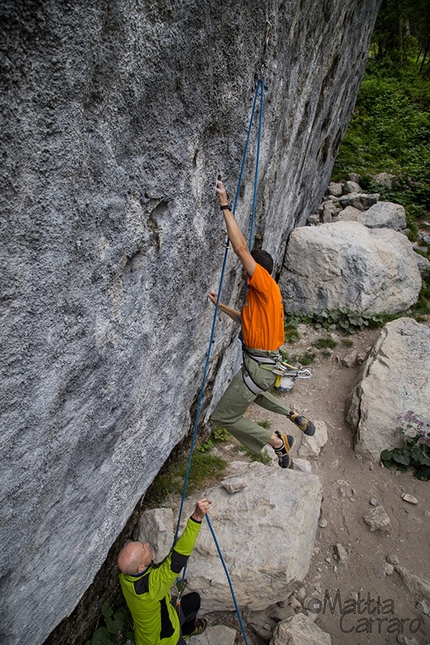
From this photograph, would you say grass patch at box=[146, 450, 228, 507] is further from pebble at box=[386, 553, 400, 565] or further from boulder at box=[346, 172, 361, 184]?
boulder at box=[346, 172, 361, 184]

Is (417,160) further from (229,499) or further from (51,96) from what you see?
(51,96)

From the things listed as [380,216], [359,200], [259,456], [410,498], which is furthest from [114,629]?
[359,200]

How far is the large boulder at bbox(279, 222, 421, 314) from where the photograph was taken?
9211 millimetres

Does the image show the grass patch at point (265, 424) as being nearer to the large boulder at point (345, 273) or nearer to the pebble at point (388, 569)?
the pebble at point (388, 569)

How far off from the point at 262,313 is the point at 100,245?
233cm

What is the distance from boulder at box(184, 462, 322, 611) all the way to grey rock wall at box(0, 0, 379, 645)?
1.11m

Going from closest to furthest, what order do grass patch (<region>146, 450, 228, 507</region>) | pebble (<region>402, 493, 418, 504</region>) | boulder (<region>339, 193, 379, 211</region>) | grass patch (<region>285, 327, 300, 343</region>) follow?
grass patch (<region>146, 450, 228, 507</region>)
pebble (<region>402, 493, 418, 504</region>)
grass patch (<region>285, 327, 300, 343</region>)
boulder (<region>339, 193, 379, 211</region>)

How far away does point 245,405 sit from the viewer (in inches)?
213

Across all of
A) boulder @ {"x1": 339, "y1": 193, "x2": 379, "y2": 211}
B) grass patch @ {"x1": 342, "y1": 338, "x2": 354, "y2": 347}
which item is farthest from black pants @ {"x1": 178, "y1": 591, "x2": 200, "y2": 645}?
boulder @ {"x1": 339, "y1": 193, "x2": 379, "y2": 211}

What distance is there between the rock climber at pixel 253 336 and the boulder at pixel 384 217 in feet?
25.5

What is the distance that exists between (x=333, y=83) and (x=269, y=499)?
8423mm

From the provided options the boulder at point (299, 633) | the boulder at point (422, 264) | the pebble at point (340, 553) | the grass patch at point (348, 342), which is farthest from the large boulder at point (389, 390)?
the boulder at point (422, 264)

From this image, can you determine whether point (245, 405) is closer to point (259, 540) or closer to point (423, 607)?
point (259, 540)

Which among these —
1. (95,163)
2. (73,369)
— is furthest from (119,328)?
(95,163)
